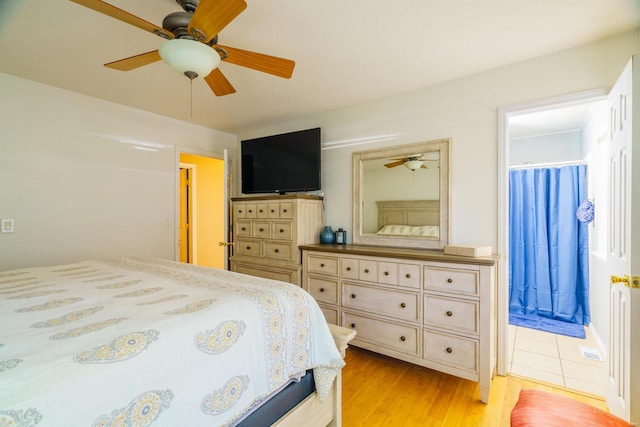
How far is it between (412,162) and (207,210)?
369 cm

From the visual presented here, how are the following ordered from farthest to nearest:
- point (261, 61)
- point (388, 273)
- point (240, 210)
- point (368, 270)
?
point (240, 210)
point (368, 270)
point (388, 273)
point (261, 61)

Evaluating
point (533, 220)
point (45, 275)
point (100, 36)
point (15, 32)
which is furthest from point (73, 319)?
point (533, 220)

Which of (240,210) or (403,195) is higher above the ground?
(403,195)

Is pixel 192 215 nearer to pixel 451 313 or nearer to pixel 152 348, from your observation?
pixel 451 313

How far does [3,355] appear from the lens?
793 mm

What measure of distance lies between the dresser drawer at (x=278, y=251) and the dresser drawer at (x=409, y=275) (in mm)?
1115

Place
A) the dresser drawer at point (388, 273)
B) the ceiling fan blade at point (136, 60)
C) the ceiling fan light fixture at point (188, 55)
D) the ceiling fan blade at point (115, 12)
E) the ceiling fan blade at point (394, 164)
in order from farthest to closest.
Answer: the ceiling fan blade at point (394, 164) < the dresser drawer at point (388, 273) < the ceiling fan blade at point (136, 60) < the ceiling fan light fixture at point (188, 55) < the ceiling fan blade at point (115, 12)

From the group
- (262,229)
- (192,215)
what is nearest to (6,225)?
(262,229)

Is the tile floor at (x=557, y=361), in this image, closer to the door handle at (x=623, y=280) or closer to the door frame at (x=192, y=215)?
the door handle at (x=623, y=280)

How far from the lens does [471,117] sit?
244 cm

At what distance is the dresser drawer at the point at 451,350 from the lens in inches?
79.6

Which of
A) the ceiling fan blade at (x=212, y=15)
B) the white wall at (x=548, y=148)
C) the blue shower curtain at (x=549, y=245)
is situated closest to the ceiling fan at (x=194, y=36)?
the ceiling fan blade at (x=212, y=15)

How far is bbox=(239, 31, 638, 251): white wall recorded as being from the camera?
2025mm

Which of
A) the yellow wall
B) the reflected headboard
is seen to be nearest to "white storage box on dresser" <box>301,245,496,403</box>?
the reflected headboard
